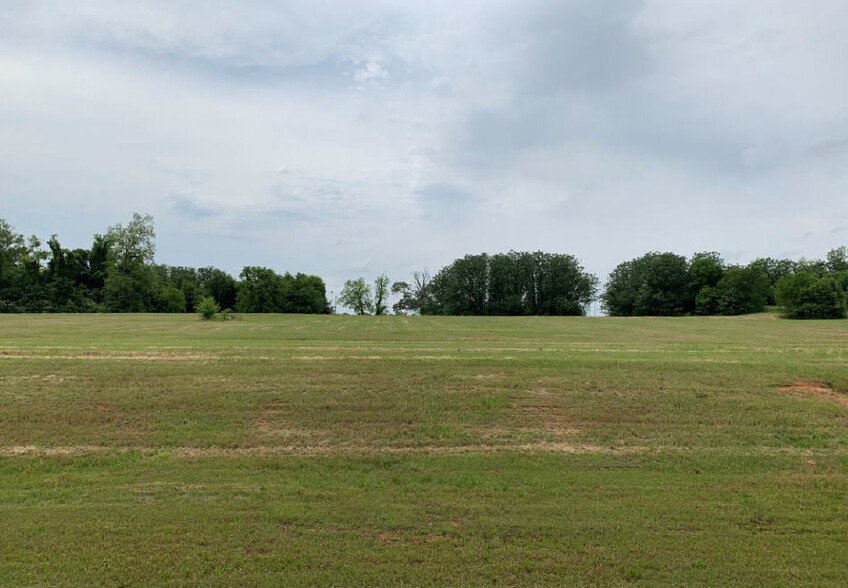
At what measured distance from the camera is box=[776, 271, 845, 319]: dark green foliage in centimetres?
7412

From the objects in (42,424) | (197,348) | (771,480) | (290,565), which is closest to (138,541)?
(290,565)

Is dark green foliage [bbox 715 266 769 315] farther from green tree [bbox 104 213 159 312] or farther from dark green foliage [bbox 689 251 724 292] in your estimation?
green tree [bbox 104 213 159 312]

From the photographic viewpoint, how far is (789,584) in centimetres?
517

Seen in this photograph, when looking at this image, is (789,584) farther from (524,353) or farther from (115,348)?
(115,348)

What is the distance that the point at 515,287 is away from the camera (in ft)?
395

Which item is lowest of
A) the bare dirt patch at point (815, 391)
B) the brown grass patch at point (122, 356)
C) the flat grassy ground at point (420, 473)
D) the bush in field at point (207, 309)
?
the flat grassy ground at point (420, 473)

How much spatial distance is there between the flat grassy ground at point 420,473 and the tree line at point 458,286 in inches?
1771

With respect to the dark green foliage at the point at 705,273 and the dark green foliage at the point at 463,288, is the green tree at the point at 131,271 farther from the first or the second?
the dark green foliage at the point at 705,273

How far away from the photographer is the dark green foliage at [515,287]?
117 m

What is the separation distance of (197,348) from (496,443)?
14205 mm

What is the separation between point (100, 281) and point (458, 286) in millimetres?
70328

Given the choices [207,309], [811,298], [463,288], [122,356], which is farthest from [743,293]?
[122,356]

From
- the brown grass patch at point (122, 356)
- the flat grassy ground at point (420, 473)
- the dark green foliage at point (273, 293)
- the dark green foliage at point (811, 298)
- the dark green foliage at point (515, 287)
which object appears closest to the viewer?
the flat grassy ground at point (420, 473)

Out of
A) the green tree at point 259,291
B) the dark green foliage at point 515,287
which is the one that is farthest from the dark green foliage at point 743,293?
the green tree at point 259,291
